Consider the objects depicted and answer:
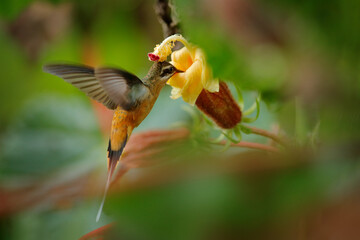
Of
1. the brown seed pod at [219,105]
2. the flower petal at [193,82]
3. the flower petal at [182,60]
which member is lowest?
the brown seed pod at [219,105]

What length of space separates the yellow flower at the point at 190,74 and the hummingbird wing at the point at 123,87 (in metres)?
0.04

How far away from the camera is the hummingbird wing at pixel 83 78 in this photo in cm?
43

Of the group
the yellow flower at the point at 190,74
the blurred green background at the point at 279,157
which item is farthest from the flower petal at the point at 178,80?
the blurred green background at the point at 279,157

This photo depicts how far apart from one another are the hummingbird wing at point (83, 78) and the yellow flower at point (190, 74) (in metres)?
0.08

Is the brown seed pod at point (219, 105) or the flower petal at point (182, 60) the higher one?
the flower petal at point (182, 60)

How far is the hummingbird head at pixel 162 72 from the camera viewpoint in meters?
0.42

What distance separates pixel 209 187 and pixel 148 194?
0.13ft

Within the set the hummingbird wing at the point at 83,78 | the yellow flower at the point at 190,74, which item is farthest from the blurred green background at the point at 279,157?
the hummingbird wing at the point at 83,78

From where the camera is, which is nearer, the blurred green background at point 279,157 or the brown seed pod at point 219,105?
the blurred green background at point 279,157

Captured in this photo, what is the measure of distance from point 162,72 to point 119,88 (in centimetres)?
5

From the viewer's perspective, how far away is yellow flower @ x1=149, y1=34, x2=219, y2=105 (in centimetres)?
38

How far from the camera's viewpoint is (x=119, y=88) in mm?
458

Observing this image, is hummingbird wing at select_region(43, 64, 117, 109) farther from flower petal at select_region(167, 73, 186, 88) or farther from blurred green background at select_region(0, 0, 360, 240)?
blurred green background at select_region(0, 0, 360, 240)

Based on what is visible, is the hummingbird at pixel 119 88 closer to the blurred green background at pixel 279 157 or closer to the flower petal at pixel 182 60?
the flower petal at pixel 182 60
